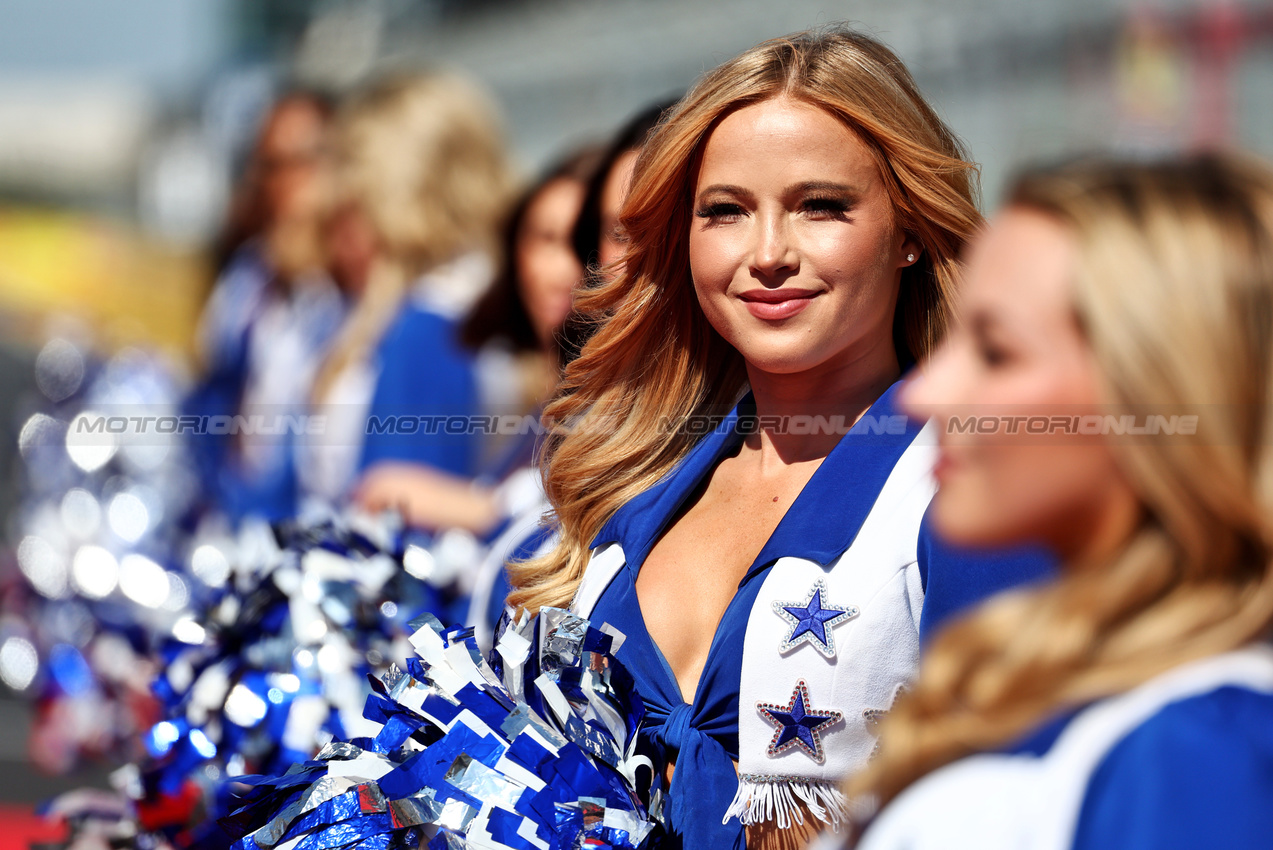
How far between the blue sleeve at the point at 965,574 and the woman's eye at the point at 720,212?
480 mm

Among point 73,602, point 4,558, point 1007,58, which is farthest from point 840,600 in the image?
point 1007,58

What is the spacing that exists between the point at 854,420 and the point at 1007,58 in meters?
10.1

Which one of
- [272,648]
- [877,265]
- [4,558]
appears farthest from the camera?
[4,558]

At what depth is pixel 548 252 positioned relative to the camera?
10.8 ft

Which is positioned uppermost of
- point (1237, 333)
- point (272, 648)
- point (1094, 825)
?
point (1237, 333)

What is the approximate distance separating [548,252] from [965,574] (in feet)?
6.72

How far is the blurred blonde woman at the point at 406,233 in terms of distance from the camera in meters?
3.82

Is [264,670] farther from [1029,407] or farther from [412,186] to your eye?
[412,186]

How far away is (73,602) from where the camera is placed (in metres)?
3.03

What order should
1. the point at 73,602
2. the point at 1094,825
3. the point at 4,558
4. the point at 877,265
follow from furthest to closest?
1. the point at 4,558
2. the point at 73,602
3. the point at 877,265
4. the point at 1094,825

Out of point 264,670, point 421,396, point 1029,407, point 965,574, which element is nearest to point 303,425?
point 421,396

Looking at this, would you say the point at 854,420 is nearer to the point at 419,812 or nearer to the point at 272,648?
the point at 419,812

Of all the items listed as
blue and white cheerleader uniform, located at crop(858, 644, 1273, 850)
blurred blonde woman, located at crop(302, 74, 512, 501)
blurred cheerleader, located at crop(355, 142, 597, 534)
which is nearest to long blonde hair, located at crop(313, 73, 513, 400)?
blurred blonde woman, located at crop(302, 74, 512, 501)

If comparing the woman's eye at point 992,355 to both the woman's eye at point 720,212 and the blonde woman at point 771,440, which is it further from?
Result: the woman's eye at point 720,212
